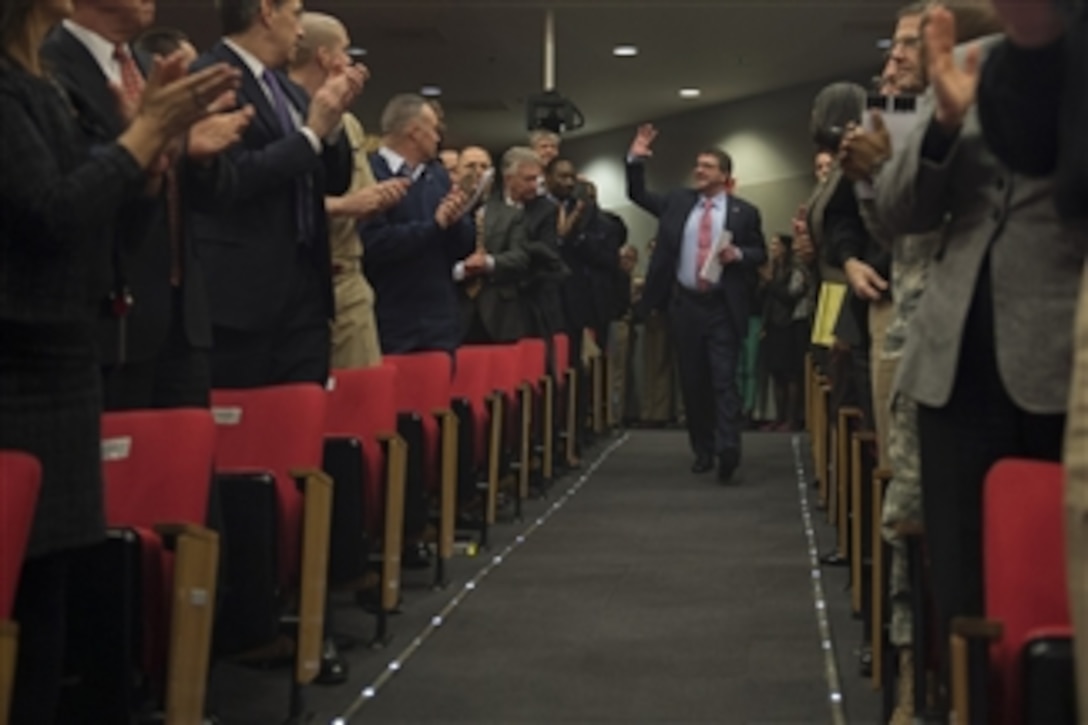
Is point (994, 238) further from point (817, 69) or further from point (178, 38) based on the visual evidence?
point (817, 69)

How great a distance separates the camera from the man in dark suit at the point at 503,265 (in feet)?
24.0

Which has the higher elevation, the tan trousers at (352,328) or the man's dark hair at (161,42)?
the man's dark hair at (161,42)

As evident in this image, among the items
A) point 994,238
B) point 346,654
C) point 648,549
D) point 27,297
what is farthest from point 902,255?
point 648,549

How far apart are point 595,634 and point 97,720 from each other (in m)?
2.10

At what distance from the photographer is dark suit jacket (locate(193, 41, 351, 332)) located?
354cm

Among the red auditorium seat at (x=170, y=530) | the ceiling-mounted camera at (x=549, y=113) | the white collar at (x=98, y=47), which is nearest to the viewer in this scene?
the red auditorium seat at (x=170, y=530)

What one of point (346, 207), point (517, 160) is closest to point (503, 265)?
point (517, 160)

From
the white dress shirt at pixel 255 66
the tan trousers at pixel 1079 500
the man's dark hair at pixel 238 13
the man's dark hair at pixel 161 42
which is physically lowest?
the tan trousers at pixel 1079 500

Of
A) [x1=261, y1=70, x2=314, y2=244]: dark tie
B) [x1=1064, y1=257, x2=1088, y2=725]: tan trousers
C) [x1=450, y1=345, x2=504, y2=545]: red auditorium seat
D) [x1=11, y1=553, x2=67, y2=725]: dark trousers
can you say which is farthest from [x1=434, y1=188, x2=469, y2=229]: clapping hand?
[x1=1064, y1=257, x2=1088, y2=725]: tan trousers

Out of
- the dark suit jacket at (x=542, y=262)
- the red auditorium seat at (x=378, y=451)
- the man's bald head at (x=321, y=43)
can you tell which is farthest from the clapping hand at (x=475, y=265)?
the red auditorium seat at (x=378, y=451)

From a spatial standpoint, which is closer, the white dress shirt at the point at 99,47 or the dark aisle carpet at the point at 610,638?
the white dress shirt at the point at 99,47

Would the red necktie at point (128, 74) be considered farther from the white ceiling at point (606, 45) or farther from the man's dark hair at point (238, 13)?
the white ceiling at point (606, 45)

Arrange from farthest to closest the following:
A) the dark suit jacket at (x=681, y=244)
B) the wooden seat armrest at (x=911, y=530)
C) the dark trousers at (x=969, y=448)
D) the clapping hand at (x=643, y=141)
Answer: the dark suit jacket at (x=681, y=244), the clapping hand at (x=643, y=141), the wooden seat armrest at (x=911, y=530), the dark trousers at (x=969, y=448)

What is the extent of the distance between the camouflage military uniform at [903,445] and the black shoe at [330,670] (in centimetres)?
132
